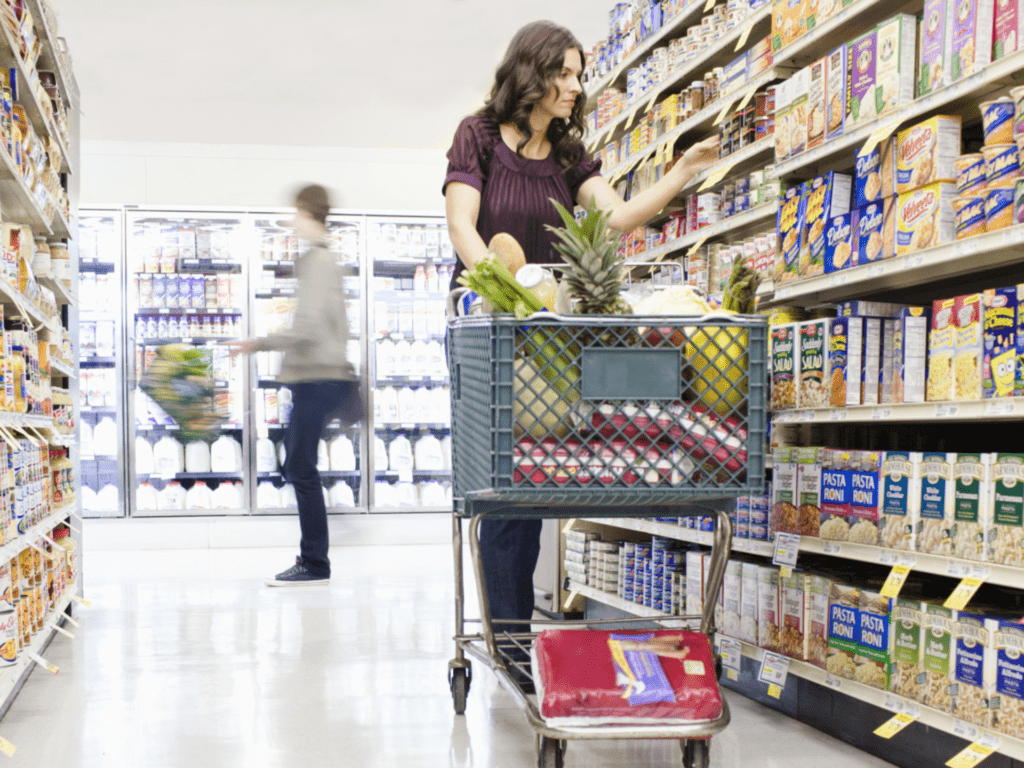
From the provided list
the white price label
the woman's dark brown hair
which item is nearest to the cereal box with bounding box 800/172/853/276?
the woman's dark brown hair

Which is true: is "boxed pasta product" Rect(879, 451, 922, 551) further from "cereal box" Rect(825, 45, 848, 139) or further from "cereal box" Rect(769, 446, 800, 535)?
"cereal box" Rect(825, 45, 848, 139)

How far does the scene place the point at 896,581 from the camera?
1.96 m

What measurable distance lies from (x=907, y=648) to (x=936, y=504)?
0.31 metres

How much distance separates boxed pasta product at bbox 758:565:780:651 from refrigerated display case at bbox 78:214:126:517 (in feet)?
17.0

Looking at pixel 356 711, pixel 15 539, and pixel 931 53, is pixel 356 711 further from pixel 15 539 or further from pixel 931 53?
pixel 931 53

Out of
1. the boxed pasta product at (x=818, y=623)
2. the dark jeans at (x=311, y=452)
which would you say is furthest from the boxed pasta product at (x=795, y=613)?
the dark jeans at (x=311, y=452)

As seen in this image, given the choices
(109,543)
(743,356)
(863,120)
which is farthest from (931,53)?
(109,543)

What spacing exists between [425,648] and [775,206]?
6.10 ft

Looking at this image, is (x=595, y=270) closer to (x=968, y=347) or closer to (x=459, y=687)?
(x=968, y=347)

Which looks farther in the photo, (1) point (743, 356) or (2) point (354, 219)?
(2) point (354, 219)

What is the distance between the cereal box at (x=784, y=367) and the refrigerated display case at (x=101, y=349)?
17.1 feet

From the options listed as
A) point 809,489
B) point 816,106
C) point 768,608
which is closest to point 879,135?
point 816,106

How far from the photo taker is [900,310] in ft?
7.08

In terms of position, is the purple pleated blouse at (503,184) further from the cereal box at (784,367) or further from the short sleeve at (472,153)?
the cereal box at (784,367)
